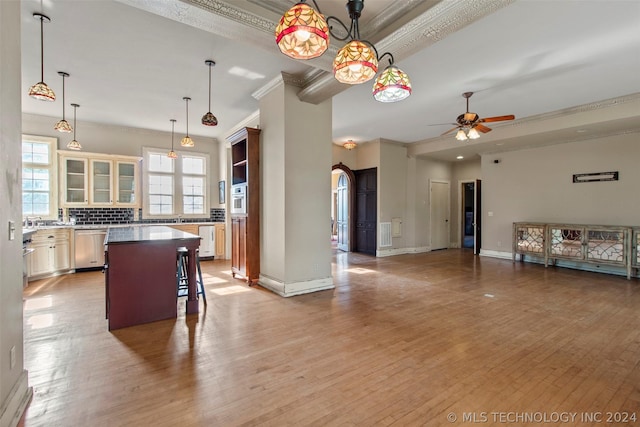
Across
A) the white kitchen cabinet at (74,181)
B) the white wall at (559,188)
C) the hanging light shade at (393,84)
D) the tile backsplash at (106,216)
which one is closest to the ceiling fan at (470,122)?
the white wall at (559,188)

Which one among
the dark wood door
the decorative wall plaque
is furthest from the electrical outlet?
the decorative wall plaque

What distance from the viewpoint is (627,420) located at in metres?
1.81

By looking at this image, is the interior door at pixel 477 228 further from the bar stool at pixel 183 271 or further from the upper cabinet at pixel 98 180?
the upper cabinet at pixel 98 180

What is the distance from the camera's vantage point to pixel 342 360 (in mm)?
2500

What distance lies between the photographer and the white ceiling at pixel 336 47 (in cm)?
270

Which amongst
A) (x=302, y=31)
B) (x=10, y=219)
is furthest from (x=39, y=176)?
(x=302, y=31)

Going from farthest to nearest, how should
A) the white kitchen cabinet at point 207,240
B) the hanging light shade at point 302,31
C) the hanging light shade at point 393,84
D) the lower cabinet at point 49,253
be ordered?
the white kitchen cabinet at point 207,240
the lower cabinet at point 49,253
the hanging light shade at point 393,84
the hanging light shade at point 302,31

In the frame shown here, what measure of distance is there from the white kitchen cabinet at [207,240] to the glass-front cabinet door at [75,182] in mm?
2389

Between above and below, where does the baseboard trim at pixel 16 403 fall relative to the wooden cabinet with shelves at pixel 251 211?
below

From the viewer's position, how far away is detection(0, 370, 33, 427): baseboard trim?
1632 mm

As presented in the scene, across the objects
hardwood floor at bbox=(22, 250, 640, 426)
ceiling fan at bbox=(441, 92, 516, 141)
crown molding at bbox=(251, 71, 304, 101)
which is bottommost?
hardwood floor at bbox=(22, 250, 640, 426)

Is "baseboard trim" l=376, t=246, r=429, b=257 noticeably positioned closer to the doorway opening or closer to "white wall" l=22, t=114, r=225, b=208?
the doorway opening

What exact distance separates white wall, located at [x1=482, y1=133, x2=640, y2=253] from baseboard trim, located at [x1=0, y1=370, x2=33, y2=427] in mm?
8723

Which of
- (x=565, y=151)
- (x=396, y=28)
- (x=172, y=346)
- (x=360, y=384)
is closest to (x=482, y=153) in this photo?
(x=565, y=151)
